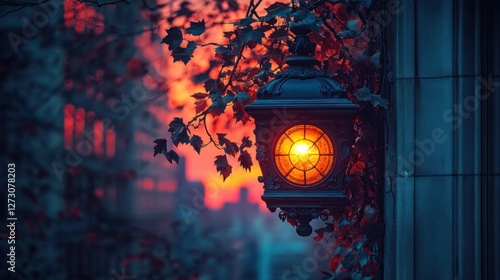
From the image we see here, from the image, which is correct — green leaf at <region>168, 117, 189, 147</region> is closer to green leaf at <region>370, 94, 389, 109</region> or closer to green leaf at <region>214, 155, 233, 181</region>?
green leaf at <region>214, 155, 233, 181</region>

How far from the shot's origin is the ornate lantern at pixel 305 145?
6336 millimetres

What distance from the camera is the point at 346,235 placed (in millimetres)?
7867

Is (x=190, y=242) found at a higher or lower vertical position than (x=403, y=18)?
lower

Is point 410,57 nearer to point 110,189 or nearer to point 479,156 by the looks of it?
point 479,156

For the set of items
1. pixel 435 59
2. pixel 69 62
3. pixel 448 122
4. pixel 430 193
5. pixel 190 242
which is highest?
pixel 69 62

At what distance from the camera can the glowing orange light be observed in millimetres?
6375

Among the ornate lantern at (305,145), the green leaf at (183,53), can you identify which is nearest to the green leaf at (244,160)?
the green leaf at (183,53)

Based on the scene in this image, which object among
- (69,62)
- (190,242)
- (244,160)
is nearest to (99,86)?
(69,62)

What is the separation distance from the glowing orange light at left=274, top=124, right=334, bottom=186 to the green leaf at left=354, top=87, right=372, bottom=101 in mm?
378

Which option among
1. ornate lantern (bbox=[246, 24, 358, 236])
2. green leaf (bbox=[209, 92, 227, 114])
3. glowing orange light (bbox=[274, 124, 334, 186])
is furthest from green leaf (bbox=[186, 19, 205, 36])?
glowing orange light (bbox=[274, 124, 334, 186])

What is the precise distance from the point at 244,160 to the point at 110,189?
37.4m

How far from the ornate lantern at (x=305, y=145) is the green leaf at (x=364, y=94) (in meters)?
0.15

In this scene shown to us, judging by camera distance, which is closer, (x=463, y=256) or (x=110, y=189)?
(x=463, y=256)

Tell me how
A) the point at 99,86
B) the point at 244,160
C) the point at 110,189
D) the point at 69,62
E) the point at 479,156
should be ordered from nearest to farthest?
the point at 479,156 → the point at 244,160 → the point at 99,86 → the point at 69,62 → the point at 110,189
